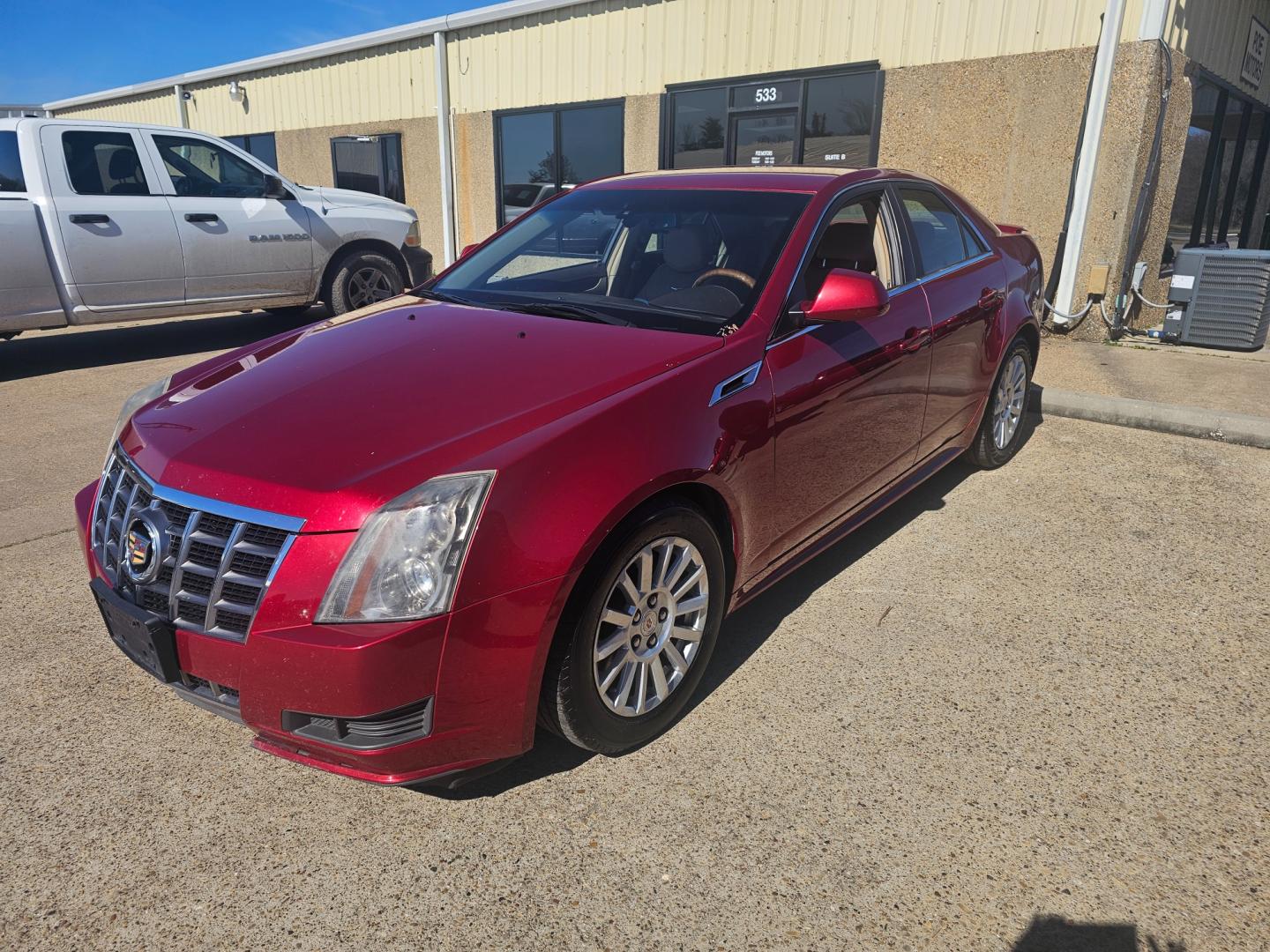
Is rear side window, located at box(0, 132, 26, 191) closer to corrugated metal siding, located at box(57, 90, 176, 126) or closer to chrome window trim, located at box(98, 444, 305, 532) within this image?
chrome window trim, located at box(98, 444, 305, 532)

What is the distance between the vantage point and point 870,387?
352 centimetres

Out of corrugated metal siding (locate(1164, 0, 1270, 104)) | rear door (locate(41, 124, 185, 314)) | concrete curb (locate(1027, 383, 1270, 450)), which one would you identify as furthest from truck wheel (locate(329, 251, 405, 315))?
corrugated metal siding (locate(1164, 0, 1270, 104))

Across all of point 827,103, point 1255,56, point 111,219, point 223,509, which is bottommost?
point 223,509

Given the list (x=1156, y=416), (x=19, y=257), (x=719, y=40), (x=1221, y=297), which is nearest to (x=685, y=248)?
(x=1156, y=416)

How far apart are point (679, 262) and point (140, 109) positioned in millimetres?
24661

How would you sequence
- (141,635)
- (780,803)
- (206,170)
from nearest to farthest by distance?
A: (141,635), (780,803), (206,170)

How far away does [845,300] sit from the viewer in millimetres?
3096

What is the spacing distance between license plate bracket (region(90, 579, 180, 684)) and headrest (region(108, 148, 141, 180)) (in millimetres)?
6553

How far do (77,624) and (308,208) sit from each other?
617cm

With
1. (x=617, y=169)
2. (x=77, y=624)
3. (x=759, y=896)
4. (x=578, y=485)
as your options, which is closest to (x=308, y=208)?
(x=617, y=169)

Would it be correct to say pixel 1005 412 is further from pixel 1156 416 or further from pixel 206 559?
pixel 206 559

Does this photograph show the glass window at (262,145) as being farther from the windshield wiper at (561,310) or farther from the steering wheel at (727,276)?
the steering wheel at (727,276)

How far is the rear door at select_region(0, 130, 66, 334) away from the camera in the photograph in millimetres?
7148

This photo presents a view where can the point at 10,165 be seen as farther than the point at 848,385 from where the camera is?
Yes
